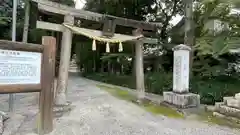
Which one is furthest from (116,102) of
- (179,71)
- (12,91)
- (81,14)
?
(12,91)

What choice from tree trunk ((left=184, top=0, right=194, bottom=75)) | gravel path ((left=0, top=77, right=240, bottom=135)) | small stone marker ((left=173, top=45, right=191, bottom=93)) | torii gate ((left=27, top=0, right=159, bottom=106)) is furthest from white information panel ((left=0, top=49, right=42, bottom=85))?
tree trunk ((left=184, top=0, right=194, bottom=75))

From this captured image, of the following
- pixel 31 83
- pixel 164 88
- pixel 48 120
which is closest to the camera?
pixel 31 83

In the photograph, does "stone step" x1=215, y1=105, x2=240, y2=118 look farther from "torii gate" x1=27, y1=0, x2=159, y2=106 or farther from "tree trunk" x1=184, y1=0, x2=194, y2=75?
"tree trunk" x1=184, y1=0, x2=194, y2=75

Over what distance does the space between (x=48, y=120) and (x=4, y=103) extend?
288cm

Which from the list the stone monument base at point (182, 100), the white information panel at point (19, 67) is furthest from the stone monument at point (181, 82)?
the white information panel at point (19, 67)

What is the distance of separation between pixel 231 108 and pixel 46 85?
12.2ft

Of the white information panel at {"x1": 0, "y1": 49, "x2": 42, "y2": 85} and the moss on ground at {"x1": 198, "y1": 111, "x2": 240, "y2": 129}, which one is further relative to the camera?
the moss on ground at {"x1": 198, "y1": 111, "x2": 240, "y2": 129}

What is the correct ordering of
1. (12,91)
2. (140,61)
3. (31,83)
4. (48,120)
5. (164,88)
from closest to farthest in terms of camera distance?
(12,91) < (31,83) < (48,120) < (140,61) < (164,88)

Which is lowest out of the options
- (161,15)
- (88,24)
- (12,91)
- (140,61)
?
(12,91)

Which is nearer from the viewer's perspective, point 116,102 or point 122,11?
point 116,102

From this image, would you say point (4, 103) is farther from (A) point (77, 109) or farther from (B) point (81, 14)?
(B) point (81, 14)

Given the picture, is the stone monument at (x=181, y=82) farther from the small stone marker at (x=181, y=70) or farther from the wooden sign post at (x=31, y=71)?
the wooden sign post at (x=31, y=71)

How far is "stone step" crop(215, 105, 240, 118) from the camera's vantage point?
486cm

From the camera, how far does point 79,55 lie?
16.1 meters
